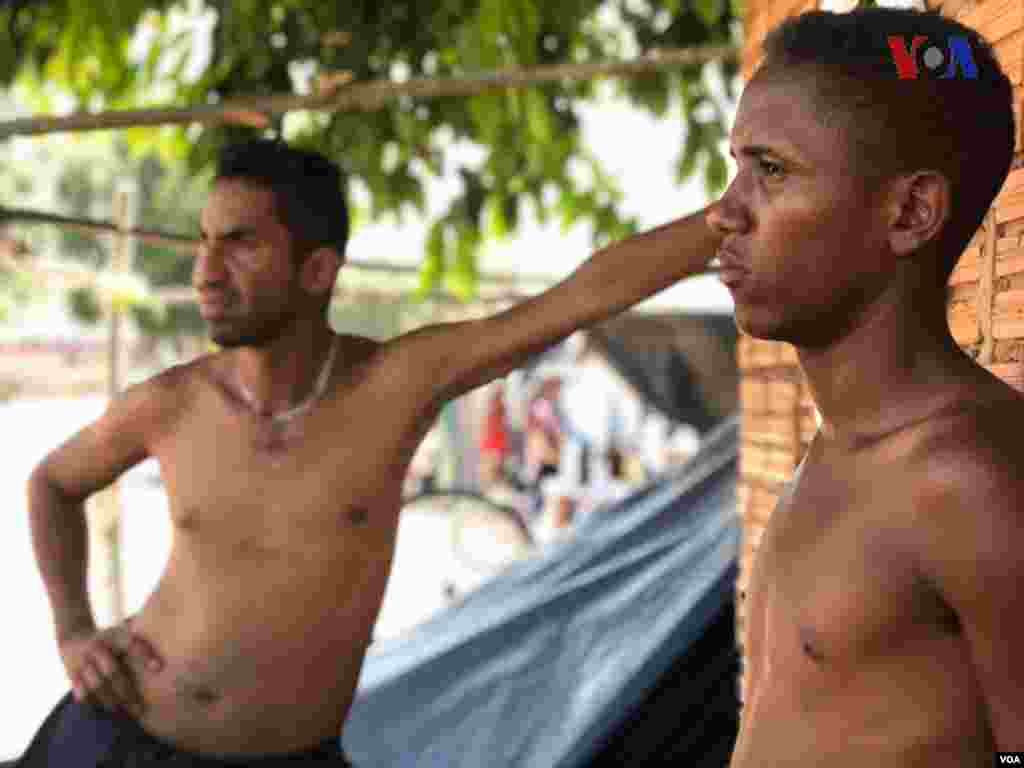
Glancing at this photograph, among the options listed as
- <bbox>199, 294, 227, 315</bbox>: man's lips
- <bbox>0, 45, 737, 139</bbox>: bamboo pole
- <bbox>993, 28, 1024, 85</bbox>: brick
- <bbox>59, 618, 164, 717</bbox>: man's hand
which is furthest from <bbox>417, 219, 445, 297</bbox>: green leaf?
<bbox>993, 28, 1024, 85</bbox>: brick

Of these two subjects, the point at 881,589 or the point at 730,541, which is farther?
the point at 730,541

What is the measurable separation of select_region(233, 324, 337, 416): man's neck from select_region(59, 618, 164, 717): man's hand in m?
0.52

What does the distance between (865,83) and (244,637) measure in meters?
1.76

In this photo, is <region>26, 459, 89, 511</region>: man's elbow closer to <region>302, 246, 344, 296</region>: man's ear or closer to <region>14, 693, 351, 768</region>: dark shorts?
<region>14, 693, 351, 768</region>: dark shorts

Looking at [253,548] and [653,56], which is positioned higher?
[653,56]

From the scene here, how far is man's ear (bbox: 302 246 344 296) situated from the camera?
275 centimetres

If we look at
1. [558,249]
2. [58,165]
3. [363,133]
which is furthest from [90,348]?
[363,133]

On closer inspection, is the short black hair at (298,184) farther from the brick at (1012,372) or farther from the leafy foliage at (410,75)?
the leafy foliage at (410,75)

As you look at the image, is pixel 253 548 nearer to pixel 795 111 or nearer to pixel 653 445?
pixel 795 111

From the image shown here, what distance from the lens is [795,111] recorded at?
→ 3.98 ft

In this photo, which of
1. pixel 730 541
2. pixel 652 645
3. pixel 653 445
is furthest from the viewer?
pixel 653 445

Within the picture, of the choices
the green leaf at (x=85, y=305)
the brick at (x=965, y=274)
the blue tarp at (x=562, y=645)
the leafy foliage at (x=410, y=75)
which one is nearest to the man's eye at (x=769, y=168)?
the brick at (x=965, y=274)

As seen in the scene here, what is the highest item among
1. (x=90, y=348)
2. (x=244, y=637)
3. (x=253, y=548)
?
(x=253, y=548)

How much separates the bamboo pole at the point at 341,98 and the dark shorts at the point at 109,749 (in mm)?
1440
